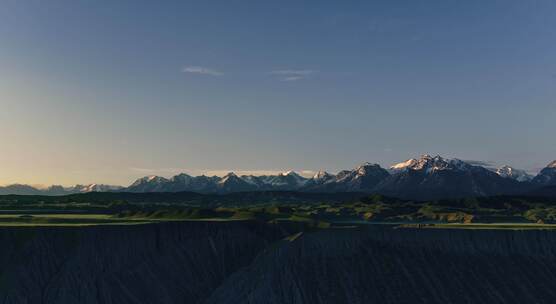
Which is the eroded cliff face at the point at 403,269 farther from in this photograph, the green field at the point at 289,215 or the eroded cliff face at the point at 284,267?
the green field at the point at 289,215

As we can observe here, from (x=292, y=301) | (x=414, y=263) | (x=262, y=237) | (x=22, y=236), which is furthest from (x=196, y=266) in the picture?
(x=414, y=263)

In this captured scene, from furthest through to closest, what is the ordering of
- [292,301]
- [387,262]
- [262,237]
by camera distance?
[262,237] < [387,262] < [292,301]

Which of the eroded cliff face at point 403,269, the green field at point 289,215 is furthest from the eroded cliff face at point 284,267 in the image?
the green field at point 289,215

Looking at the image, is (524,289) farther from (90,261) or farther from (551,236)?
(90,261)

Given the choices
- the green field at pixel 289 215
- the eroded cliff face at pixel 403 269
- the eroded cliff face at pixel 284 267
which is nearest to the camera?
the eroded cliff face at pixel 403 269

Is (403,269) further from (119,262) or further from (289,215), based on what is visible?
(289,215)

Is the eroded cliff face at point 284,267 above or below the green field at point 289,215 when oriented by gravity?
below
